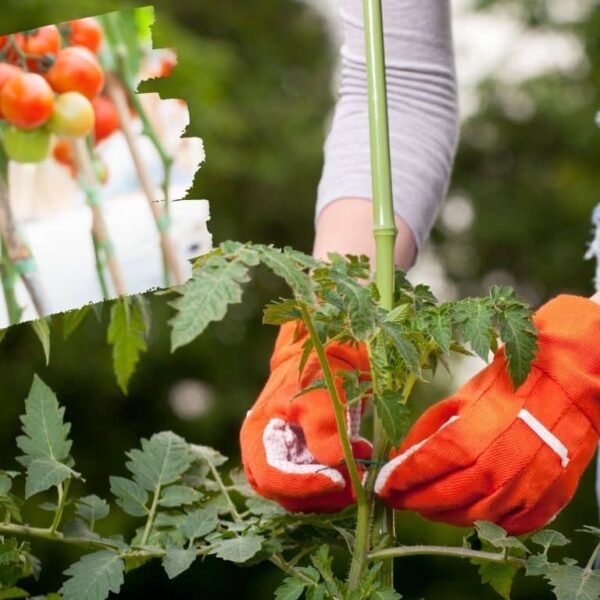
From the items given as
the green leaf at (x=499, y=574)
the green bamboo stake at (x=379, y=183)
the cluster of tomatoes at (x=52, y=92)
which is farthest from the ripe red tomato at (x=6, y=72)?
the green leaf at (x=499, y=574)

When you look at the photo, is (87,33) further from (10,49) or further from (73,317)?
(73,317)

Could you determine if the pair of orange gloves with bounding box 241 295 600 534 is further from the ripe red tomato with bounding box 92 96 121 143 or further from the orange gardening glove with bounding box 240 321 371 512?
the ripe red tomato with bounding box 92 96 121 143

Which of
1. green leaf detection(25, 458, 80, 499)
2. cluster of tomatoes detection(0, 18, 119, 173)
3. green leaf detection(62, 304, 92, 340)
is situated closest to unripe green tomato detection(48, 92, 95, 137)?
cluster of tomatoes detection(0, 18, 119, 173)

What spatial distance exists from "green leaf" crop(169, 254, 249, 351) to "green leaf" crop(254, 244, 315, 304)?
0.04 ft

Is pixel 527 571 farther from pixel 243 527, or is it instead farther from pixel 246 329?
pixel 246 329

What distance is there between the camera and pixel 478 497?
866mm

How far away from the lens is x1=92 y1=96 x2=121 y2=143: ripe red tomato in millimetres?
876

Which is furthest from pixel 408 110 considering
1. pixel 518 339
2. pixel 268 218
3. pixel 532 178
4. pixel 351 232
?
pixel 532 178

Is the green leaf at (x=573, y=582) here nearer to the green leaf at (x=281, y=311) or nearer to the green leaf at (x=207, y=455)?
the green leaf at (x=281, y=311)

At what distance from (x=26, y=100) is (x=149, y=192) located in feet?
0.34

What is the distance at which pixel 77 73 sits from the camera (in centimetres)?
86

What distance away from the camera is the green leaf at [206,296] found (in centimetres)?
62

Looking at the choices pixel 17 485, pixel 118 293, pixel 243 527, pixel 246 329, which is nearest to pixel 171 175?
pixel 118 293

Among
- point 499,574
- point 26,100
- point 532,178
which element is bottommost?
point 532,178
